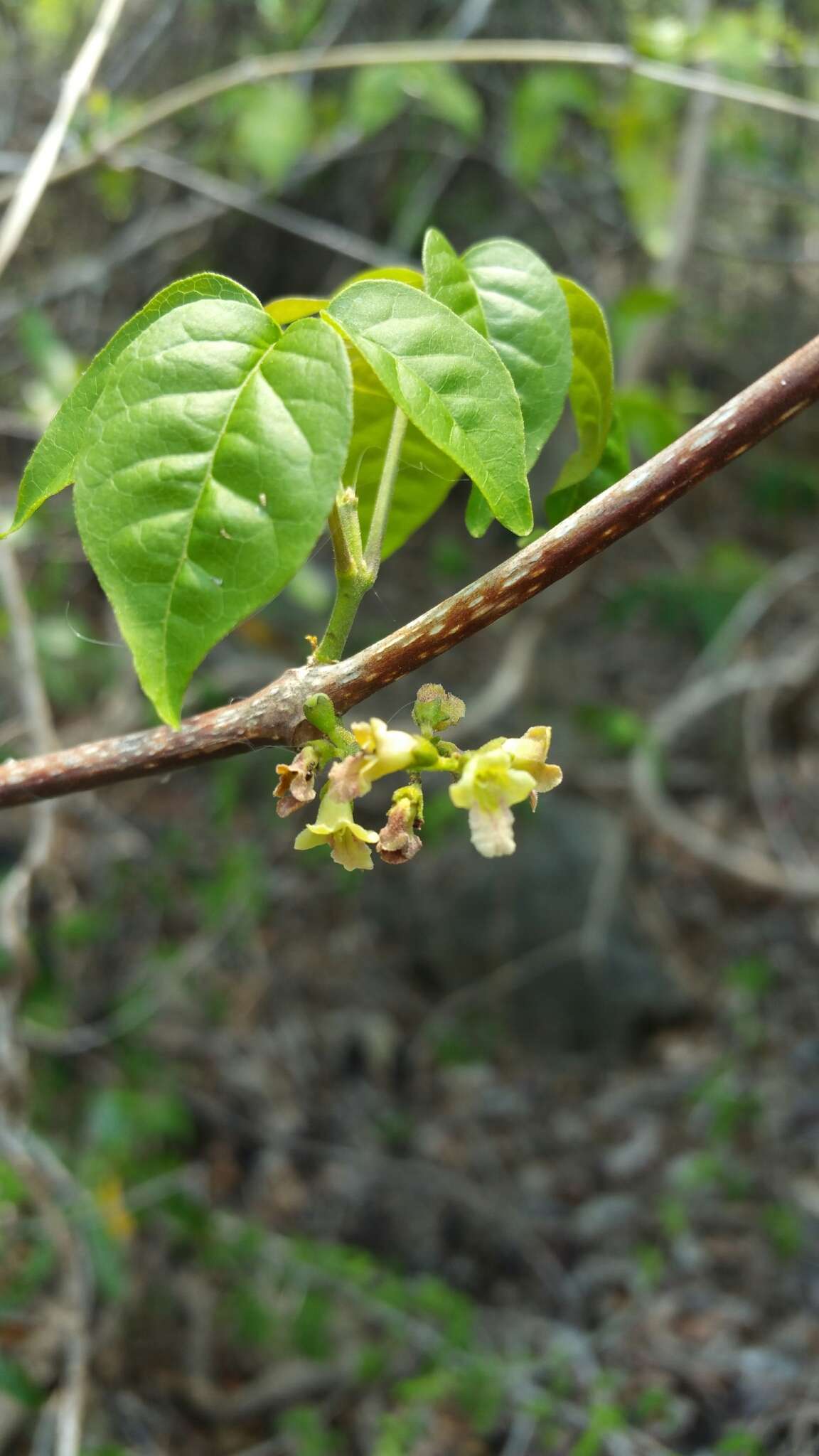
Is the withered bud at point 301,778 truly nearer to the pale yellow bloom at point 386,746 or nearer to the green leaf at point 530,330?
the pale yellow bloom at point 386,746

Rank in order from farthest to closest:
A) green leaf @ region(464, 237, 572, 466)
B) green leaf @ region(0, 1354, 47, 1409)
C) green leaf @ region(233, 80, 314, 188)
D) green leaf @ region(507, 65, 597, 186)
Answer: green leaf @ region(233, 80, 314, 188) < green leaf @ region(507, 65, 597, 186) < green leaf @ region(0, 1354, 47, 1409) < green leaf @ region(464, 237, 572, 466)

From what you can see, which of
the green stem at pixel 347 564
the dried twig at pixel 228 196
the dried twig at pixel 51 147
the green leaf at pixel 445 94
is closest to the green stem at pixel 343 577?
the green stem at pixel 347 564

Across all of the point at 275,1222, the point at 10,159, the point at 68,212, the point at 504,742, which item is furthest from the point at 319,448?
the point at 68,212

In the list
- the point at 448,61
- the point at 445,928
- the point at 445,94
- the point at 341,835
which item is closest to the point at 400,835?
the point at 341,835

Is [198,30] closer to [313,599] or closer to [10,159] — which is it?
[10,159]

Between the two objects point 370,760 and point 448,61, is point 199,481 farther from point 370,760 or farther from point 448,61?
point 448,61

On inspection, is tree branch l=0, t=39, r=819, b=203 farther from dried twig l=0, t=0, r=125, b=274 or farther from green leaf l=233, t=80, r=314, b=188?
green leaf l=233, t=80, r=314, b=188

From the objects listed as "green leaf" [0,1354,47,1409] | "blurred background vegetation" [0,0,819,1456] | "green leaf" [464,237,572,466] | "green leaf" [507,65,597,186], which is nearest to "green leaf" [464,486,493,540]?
"green leaf" [464,237,572,466]
